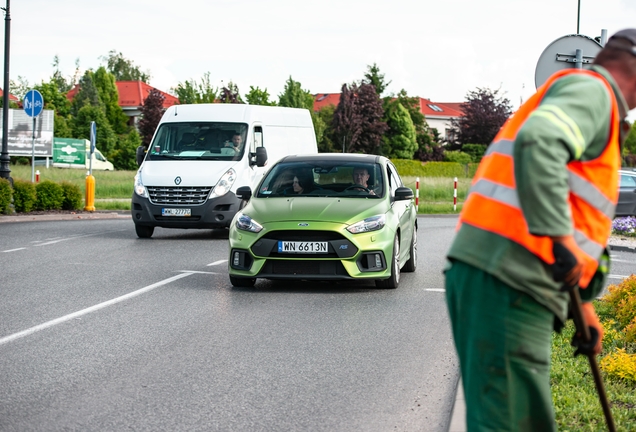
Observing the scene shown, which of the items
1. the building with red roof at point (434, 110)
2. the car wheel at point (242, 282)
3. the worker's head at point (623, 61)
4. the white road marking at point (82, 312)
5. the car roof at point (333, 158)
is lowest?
the white road marking at point (82, 312)

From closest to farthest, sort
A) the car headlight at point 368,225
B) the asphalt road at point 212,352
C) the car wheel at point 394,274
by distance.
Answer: the asphalt road at point 212,352
the car headlight at point 368,225
the car wheel at point 394,274

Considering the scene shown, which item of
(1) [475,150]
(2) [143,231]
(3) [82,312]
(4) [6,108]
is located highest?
(1) [475,150]

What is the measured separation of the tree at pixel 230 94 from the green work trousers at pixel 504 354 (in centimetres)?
6803

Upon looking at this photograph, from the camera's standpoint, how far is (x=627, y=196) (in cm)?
2578

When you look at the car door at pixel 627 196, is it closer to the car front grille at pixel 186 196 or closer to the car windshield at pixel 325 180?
the car front grille at pixel 186 196

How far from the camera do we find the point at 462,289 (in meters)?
3.13

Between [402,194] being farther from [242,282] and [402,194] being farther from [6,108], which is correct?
[6,108]

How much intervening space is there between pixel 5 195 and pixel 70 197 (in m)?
3.06

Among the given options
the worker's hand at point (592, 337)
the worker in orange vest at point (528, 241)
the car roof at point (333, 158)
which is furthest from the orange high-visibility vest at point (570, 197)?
the car roof at point (333, 158)

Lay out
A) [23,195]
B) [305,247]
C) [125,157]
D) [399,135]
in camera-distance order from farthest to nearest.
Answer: [399,135] < [125,157] < [23,195] < [305,247]

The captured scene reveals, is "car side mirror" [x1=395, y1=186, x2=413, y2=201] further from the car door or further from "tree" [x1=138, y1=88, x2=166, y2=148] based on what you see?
"tree" [x1=138, y1=88, x2=166, y2=148]

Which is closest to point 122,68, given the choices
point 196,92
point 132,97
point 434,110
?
point 132,97

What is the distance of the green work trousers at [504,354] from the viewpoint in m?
3.04

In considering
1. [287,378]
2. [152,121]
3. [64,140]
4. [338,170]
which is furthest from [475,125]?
[287,378]
